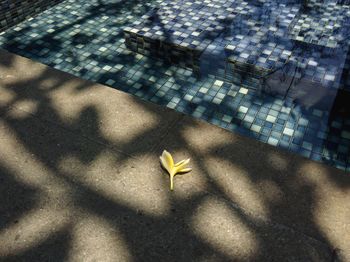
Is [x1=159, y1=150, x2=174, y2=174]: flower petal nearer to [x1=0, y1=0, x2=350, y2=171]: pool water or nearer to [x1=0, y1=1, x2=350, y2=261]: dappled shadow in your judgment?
[x1=0, y1=1, x2=350, y2=261]: dappled shadow

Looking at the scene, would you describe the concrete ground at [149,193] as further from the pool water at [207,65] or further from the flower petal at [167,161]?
Result: the pool water at [207,65]

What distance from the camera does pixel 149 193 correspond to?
255cm

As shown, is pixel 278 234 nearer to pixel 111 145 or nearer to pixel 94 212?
pixel 94 212

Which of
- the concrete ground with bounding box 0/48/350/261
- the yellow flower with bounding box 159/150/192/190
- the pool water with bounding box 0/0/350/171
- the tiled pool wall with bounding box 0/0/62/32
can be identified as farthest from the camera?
the tiled pool wall with bounding box 0/0/62/32

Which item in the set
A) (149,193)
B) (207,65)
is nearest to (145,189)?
(149,193)

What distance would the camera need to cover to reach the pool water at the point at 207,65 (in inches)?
128

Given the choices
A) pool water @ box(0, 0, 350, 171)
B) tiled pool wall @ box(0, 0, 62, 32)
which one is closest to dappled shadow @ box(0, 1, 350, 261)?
pool water @ box(0, 0, 350, 171)

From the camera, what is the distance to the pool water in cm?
326

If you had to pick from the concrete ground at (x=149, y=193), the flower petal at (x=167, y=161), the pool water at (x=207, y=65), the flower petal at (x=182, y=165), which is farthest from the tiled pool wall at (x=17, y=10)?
the flower petal at (x=182, y=165)

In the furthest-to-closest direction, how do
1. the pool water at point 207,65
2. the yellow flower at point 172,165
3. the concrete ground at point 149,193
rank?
1. the pool water at point 207,65
2. the yellow flower at point 172,165
3. the concrete ground at point 149,193

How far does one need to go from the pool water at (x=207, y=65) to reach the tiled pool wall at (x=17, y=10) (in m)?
0.10

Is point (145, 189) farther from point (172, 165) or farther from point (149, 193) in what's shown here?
point (172, 165)

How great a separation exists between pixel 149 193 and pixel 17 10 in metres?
3.69

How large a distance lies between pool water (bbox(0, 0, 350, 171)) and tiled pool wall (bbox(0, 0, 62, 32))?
100 mm
